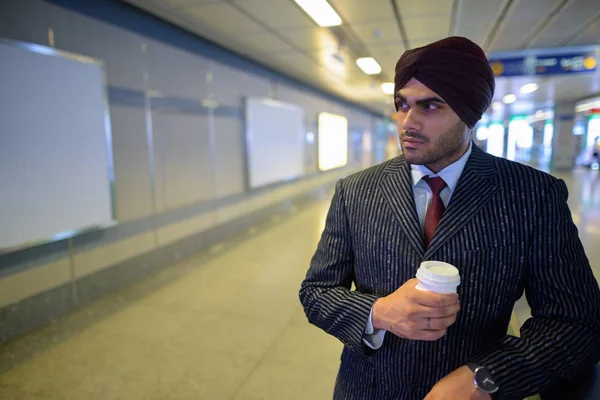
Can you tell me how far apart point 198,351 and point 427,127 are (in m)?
2.72

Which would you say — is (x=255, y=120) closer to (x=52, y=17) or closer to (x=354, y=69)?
(x=354, y=69)

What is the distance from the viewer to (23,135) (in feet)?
10.2

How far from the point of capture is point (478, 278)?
885 mm

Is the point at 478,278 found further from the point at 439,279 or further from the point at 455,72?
the point at 455,72

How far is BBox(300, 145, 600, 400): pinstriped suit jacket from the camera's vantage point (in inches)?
32.2

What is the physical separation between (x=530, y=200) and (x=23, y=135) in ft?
12.0

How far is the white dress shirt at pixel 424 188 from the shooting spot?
36.7 inches

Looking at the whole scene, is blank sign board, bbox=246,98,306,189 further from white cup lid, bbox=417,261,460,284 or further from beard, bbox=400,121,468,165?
white cup lid, bbox=417,261,460,284

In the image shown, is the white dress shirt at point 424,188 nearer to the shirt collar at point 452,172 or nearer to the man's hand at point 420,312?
the shirt collar at point 452,172

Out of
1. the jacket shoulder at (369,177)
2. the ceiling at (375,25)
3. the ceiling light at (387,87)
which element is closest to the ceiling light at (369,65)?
the ceiling at (375,25)

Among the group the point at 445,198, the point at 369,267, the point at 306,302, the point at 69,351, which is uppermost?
the point at 445,198

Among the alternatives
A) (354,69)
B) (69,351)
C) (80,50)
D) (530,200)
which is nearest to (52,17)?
(80,50)

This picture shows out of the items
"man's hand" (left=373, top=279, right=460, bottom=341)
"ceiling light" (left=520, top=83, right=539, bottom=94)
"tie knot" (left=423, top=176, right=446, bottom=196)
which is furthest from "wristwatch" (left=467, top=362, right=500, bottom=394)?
"ceiling light" (left=520, top=83, right=539, bottom=94)

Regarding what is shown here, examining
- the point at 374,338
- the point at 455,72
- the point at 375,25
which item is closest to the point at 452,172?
the point at 455,72
